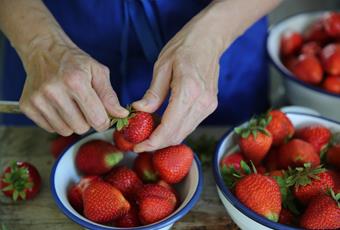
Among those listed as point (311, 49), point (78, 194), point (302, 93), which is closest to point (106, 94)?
point (78, 194)

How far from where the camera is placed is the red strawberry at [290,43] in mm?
1072

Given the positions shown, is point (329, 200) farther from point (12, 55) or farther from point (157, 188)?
point (12, 55)

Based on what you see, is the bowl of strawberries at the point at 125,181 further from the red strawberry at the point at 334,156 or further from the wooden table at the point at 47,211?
the red strawberry at the point at 334,156

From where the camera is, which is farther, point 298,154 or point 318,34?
point 318,34

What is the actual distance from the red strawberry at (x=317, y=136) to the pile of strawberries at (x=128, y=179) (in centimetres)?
21

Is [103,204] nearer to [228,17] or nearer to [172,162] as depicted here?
[172,162]

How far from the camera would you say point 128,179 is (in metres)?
0.71

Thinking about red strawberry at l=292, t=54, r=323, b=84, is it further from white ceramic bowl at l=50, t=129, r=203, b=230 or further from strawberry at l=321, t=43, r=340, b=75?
white ceramic bowl at l=50, t=129, r=203, b=230

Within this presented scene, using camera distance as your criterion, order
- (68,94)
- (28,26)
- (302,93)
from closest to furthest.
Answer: (68,94)
(28,26)
(302,93)

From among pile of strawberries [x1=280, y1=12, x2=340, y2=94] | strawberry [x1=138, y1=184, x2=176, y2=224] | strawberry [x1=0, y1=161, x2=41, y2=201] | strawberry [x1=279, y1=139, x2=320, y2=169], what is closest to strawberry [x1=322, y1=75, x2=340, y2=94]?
pile of strawberries [x1=280, y1=12, x2=340, y2=94]

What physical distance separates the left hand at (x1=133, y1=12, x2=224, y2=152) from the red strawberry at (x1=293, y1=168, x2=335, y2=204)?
162 millimetres

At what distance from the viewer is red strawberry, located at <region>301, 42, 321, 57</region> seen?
103 centimetres

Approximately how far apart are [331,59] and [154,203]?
525 mm

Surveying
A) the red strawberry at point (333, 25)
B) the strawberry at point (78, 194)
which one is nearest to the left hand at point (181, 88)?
the strawberry at point (78, 194)
